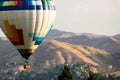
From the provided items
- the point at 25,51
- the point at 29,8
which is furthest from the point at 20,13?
the point at 25,51

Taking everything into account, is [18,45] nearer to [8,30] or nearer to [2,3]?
[8,30]

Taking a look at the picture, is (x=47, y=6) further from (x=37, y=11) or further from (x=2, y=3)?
(x=2, y=3)

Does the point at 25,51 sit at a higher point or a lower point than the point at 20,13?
lower

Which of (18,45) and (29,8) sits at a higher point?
(29,8)

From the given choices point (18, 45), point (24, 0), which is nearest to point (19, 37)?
point (18, 45)
